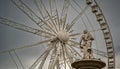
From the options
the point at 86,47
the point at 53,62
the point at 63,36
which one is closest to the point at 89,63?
the point at 86,47

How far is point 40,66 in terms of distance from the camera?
28078 millimetres

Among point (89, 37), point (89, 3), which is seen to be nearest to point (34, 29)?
point (89, 3)

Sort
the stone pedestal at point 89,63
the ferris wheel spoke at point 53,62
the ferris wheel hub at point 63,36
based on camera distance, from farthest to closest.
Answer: the ferris wheel hub at point 63,36 → the ferris wheel spoke at point 53,62 → the stone pedestal at point 89,63

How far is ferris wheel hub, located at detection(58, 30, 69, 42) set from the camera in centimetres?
2967

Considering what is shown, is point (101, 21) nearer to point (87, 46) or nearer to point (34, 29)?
point (34, 29)

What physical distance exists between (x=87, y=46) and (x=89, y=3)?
1473 cm

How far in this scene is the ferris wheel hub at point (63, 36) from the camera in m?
29.7

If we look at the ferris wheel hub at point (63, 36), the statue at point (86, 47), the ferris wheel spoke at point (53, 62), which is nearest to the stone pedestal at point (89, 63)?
the statue at point (86, 47)

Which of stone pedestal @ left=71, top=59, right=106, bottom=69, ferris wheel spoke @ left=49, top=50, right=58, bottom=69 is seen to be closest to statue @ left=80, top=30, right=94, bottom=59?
stone pedestal @ left=71, top=59, right=106, bottom=69

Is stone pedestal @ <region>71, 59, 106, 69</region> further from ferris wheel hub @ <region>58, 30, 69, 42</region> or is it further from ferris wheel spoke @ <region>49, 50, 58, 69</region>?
ferris wheel hub @ <region>58, 30, 69, 42</region>

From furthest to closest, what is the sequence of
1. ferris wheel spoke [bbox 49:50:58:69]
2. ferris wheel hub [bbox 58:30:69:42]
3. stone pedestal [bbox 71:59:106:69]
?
1. ferris wheel hub [bbox 58:30:69:42]
2. ferris wheel spoke [bbox 49:50:58:69]
3. stone pedestal [bbox 71:59:106:69]

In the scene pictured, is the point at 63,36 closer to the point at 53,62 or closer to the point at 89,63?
the point at 53,62

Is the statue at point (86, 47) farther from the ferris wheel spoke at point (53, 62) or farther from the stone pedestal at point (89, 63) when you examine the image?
the ferris wheel spoke at point (53, 62)

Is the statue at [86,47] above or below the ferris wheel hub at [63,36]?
below
